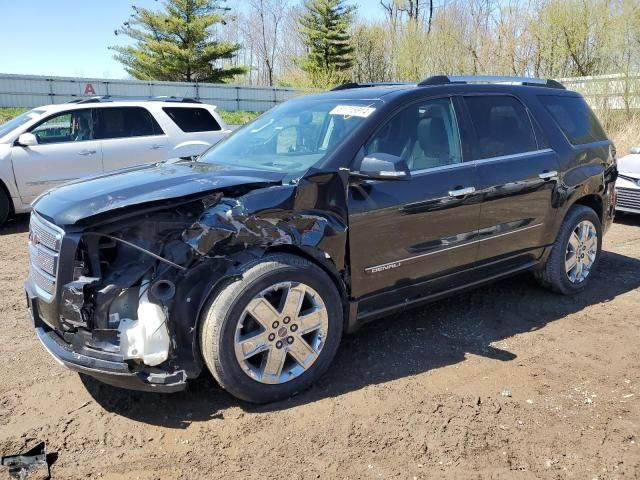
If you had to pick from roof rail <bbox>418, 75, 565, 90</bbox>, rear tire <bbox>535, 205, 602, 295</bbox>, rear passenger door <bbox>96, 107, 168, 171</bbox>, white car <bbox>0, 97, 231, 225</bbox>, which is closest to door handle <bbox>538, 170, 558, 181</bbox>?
rear tire <bbox>535, 205, 602, 295</bbox>

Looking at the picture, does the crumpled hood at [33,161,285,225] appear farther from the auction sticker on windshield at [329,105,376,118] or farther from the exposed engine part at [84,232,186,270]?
the auction sticker on windshield at [329,105,376,118]

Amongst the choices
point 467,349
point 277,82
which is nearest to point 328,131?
point 467,349

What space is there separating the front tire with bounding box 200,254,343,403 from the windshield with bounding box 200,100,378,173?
748 millimetres

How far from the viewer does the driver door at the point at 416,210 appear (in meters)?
3.52

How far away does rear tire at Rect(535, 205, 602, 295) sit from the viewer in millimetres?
4867

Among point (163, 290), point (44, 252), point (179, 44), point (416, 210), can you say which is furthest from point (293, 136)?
point (179, 44)

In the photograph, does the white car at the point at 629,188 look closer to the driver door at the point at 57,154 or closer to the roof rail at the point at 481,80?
the roof rail at the point at 481,80

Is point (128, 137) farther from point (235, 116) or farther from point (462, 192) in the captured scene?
point (235, 116)

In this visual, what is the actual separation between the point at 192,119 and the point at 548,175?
6495 mm

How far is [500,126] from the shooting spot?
442 cm

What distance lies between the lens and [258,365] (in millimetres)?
3240

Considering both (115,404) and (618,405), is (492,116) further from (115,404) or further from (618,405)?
(115,404)

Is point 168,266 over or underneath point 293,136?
underneath

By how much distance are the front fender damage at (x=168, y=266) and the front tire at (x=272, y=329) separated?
0.33ft
